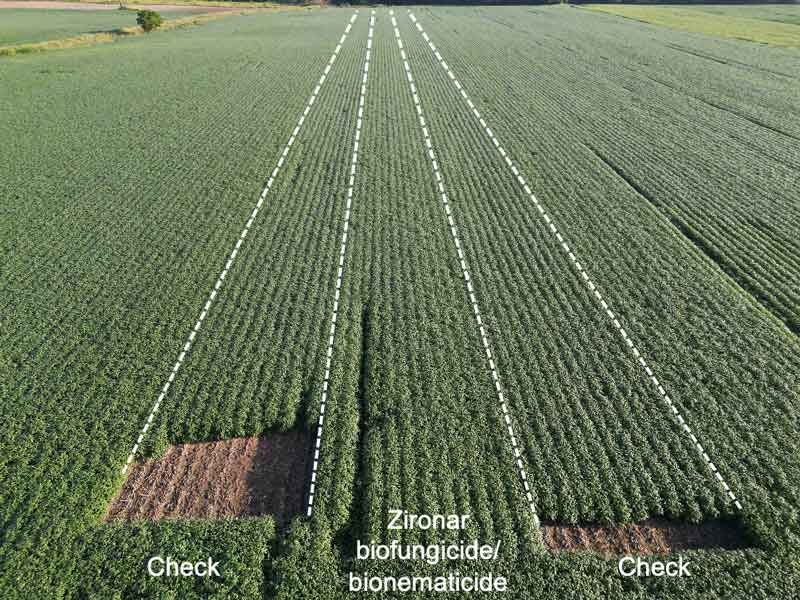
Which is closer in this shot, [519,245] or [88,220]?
[519,245]

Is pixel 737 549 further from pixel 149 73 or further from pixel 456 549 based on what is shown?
pixel 149 73

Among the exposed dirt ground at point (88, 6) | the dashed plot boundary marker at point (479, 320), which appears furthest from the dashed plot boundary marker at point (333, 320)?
the exposed dirt ground at point (88, 6)

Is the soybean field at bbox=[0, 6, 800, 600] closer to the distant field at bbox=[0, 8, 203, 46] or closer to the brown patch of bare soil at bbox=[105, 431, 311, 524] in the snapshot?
the brown patch of bare soil at bbox=[105, 431, 311, 524]

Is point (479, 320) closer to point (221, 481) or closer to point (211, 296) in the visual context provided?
point (221, 481)

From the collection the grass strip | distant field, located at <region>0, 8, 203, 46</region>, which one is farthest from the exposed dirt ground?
the grass strip

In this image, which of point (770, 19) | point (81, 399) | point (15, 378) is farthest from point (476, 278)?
point (770, 19)

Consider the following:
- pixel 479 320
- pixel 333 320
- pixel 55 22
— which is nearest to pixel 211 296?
pixel 333 320
